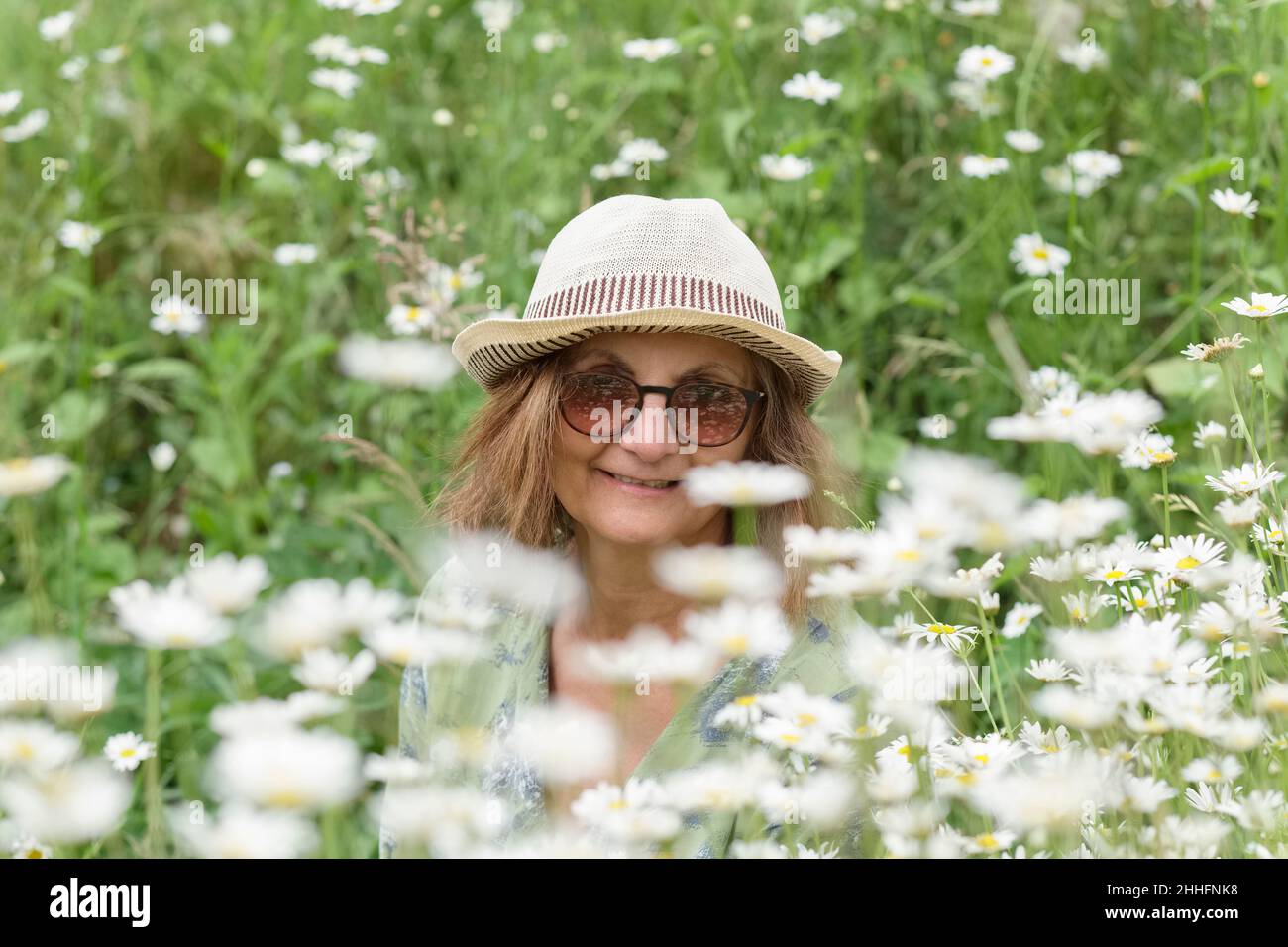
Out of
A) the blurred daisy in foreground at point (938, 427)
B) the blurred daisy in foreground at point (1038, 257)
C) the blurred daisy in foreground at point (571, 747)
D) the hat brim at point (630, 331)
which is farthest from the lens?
the blurred daisy in foreground at point (1038, 257)

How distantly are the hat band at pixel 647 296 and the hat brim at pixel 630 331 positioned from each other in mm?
14

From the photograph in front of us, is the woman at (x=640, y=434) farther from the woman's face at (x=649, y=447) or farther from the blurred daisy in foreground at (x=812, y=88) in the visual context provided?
the blurred daisy in foreground at (x=812, y=88)

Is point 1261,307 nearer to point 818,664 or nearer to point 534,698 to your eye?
point 818,664

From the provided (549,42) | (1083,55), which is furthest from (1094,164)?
(549,42)

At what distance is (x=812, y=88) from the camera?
2447 millimetres

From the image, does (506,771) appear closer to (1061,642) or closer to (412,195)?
(1061,642)

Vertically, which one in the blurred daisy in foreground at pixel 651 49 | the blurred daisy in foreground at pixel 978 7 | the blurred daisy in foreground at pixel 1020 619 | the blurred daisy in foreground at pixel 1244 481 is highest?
the blurred daisy in foreground at pixel 978 7

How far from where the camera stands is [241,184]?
3.32 m

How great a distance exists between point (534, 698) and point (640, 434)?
15.1 inches

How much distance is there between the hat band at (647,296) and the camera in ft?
4.73

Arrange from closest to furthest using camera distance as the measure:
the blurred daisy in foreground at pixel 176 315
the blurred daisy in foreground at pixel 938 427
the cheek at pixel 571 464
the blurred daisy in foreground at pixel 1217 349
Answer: the blurred daisy in foreground at pixel 1217 349 < the cheek at pixel 571 464 < the blurred daisy in foreground at pixel 938 427 < the blurred daisy in foreground at pixel 176 315

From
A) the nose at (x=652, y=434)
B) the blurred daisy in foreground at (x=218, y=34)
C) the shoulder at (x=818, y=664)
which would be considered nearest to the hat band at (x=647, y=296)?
the nose at (x=652, y=434)
